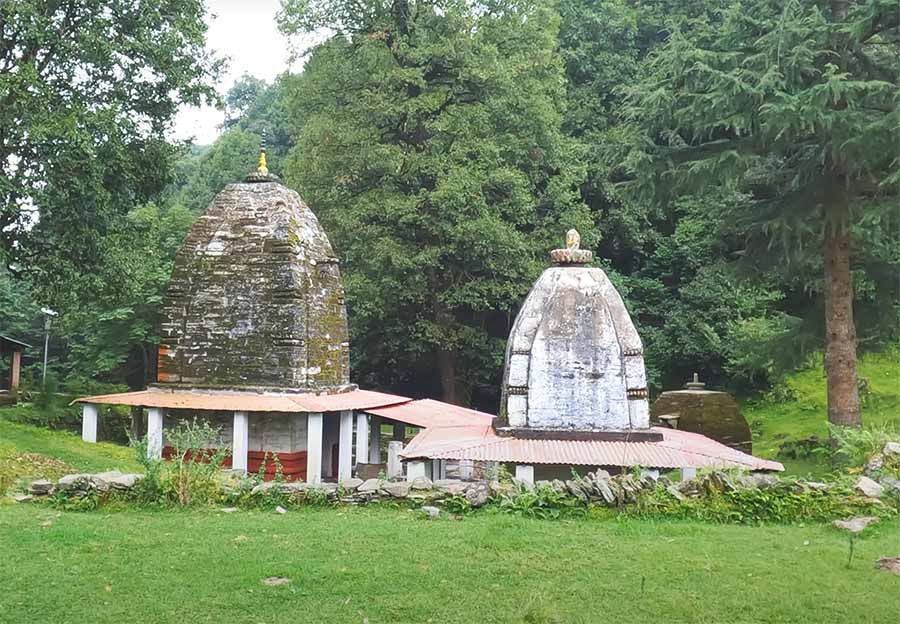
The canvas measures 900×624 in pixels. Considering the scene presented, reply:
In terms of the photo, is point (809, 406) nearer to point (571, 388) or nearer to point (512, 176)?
point (512, 176)

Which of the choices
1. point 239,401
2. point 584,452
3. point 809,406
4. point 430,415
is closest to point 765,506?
point 584,452

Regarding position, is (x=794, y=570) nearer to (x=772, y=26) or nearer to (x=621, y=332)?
(x=621, y=332)

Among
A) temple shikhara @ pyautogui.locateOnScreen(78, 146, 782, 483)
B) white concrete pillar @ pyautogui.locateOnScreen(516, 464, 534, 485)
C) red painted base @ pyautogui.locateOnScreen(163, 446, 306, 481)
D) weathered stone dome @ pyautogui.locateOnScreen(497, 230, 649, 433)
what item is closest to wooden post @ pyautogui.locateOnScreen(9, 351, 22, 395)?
temple shikhara @ pyautogui.locateOnScreen(78, 146, 782, 483)

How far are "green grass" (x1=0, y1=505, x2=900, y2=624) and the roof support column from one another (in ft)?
28.9

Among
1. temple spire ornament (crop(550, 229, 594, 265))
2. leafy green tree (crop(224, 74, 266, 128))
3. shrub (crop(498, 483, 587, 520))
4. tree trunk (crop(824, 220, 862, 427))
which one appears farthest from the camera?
leafy green tree (crop(224, 74, 266, 128))

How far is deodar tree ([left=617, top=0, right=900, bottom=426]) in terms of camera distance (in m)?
13.3

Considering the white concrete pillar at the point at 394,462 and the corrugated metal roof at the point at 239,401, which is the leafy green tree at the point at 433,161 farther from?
the white concrete pillar at the point at 394,462

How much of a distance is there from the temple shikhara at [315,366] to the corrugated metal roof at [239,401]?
3 cm

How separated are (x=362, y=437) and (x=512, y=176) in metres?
8.47

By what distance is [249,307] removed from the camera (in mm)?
15602

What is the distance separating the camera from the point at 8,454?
1312 centimetres

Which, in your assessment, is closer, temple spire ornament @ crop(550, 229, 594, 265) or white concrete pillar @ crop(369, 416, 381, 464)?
temple spire ornament @ crop(550, 229, 594, 265)

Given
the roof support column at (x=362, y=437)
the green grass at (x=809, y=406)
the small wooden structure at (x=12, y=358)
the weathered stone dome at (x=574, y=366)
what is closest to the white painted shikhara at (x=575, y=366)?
the weathered stone dome at (x=574, y=366)

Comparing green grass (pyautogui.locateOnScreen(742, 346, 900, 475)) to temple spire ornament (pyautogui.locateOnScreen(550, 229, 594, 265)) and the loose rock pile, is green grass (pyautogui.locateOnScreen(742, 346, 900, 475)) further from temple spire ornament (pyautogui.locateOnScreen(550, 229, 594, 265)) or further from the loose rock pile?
the loose rock pile
